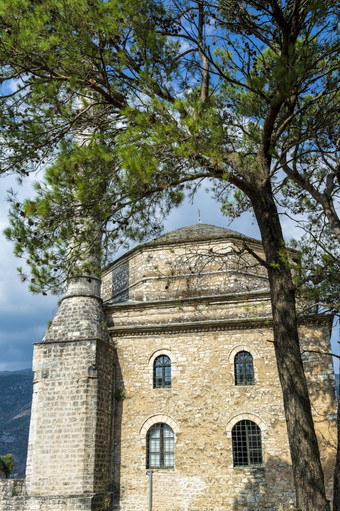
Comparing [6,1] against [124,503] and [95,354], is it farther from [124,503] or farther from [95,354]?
[124,503]

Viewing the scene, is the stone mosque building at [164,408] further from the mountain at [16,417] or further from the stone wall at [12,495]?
the mountain at [16,417]

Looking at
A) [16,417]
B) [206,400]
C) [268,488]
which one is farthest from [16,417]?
[268,488]

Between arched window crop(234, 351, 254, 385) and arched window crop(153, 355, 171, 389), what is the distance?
Result: 6.71 feet

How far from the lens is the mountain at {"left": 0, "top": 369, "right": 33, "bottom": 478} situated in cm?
8138

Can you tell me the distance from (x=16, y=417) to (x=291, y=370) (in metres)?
110

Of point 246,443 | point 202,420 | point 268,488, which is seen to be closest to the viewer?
point 268,488

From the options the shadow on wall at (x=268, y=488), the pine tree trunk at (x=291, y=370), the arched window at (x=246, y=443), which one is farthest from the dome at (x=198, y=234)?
the pine tree trunk at (x=291, y=370)

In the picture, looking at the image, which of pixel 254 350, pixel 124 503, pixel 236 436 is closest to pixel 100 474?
pixel 124 503

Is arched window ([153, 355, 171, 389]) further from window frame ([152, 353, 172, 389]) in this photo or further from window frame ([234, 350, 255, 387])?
window frame ([234, 350, 255, 387])

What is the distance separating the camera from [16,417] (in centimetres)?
10469

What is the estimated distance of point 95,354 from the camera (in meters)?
13.3

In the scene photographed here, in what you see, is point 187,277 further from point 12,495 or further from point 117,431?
point 12,495

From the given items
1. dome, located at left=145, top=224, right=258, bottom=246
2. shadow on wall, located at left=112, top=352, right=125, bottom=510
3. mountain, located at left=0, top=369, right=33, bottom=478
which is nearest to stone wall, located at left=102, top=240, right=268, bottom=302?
dome, located at left=145, top=224, right=258, bottom=246

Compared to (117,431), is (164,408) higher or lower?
higher
